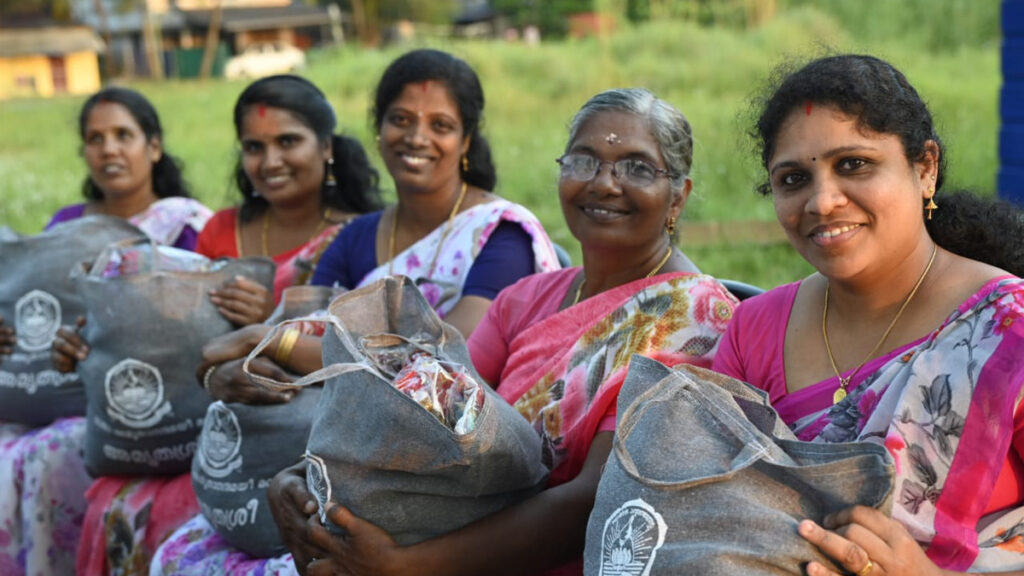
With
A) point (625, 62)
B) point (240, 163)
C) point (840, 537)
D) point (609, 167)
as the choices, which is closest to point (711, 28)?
point (625, 62)

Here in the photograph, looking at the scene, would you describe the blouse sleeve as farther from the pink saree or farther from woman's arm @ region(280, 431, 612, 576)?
the pink saree

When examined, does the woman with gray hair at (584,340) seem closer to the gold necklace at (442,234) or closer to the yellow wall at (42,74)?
the gold necklace at (442,234)

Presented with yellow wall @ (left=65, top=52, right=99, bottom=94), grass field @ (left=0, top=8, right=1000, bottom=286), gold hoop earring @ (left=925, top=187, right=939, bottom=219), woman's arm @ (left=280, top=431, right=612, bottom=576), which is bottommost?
yellow wall @ (left=65, top=52, right=99, bottom=94)

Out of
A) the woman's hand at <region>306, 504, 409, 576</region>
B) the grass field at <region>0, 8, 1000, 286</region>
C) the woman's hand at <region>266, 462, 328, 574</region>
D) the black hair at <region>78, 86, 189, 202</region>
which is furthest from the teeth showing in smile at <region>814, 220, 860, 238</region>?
the grass field at <region>0, 8, 1000, 286</region>

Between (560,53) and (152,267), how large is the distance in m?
13.0

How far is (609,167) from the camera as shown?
2791 mm

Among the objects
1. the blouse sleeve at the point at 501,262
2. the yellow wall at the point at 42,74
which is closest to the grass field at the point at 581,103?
the blouse sleeve at the point at 501,262

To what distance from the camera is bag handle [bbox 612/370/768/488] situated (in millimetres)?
1793

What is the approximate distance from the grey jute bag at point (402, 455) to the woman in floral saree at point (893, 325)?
0.54 metres

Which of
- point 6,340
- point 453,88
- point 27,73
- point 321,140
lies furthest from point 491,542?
point 27,73

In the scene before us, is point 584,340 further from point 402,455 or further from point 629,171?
point 402,455

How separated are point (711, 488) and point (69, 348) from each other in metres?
2.68

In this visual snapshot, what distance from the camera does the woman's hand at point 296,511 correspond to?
2.50m

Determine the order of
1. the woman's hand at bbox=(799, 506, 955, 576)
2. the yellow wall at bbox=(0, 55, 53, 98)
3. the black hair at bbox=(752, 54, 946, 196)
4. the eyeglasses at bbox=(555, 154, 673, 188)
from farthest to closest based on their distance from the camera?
the yellow wall at bbox=(0, 55, 53, 98) → the eyeglasses at bbox=(555, 154, 673, 188) → the black hair at bbox=(752, 54, 946, 196) → the woman's hand at bbox=(799, 506, 955, 576)
